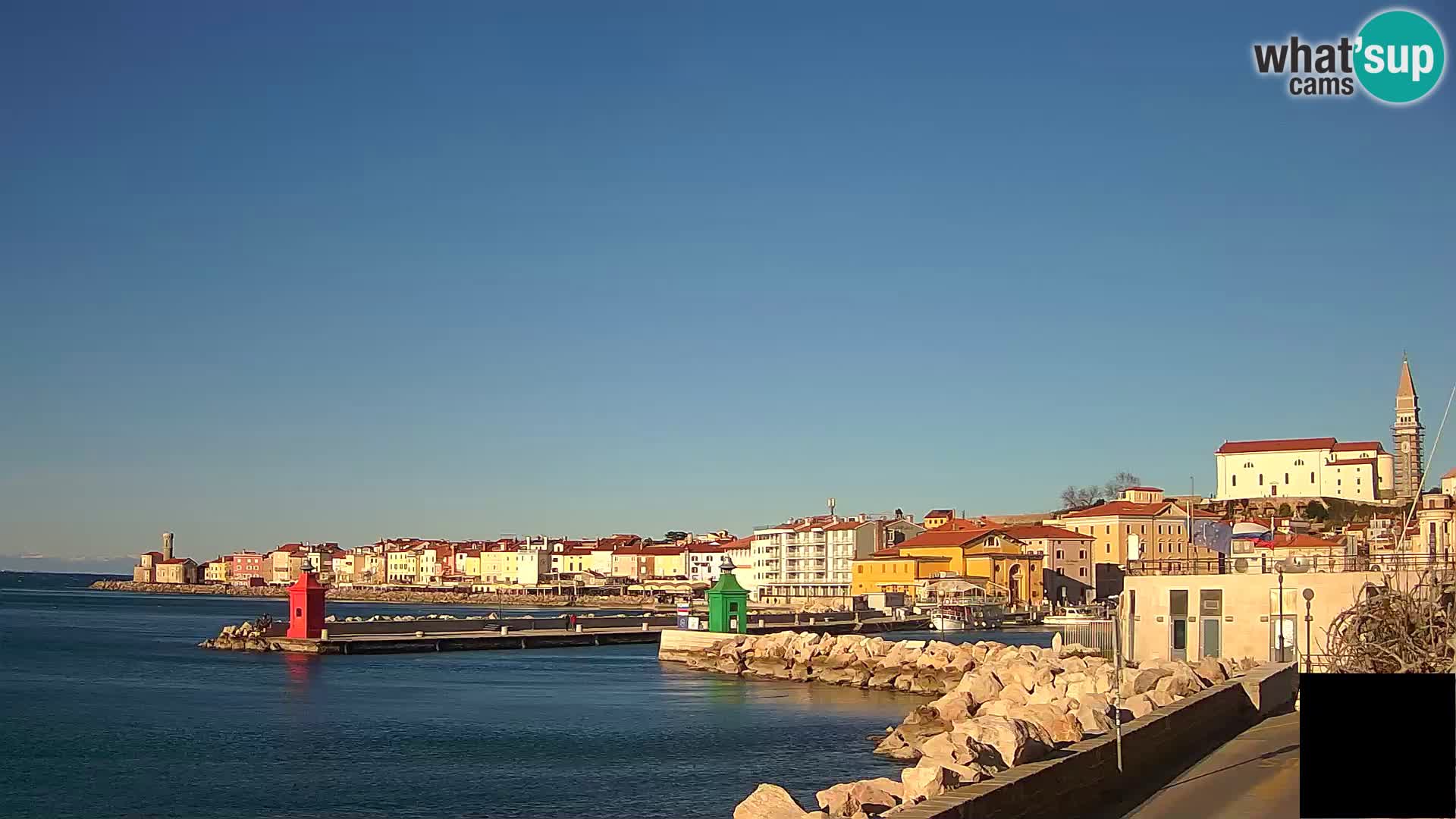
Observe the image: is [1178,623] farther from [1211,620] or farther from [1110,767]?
[1110,767]

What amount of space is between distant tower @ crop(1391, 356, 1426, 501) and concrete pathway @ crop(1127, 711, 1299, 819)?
401 feet

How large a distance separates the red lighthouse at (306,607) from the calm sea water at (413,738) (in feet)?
9.46

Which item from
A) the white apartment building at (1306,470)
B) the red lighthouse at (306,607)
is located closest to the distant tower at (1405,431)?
the white apartment building at (1306,470)

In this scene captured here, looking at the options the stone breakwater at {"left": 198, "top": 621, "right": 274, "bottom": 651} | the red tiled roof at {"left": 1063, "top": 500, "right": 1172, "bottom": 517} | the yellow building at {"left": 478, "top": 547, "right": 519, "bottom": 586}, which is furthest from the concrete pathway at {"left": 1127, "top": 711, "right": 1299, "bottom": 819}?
the yellow building at {"left": 478, "top": 547, "right": 519, "bottom": 586}

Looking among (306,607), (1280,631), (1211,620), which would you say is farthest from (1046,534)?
(1280,631)

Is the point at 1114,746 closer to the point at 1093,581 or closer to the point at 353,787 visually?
the point at 353,787

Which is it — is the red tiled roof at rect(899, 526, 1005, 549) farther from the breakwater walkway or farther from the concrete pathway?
the concrete pathway

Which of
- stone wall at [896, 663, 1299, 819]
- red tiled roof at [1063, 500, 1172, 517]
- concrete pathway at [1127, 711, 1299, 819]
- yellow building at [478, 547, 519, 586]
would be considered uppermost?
red tiled roof at [1063, 500, 1172, 517]

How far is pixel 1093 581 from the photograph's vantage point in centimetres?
10381

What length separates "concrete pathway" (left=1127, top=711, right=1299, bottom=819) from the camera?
12.7m

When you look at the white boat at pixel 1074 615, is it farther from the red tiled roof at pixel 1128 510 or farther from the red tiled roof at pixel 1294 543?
the red tiled roof at pixel 1128 510

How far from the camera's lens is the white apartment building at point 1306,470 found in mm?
130125

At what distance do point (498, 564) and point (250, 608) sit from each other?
4094 centimetres

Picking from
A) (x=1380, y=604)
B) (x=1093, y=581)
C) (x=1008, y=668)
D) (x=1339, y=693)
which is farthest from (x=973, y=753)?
(x=1093, y=581)
